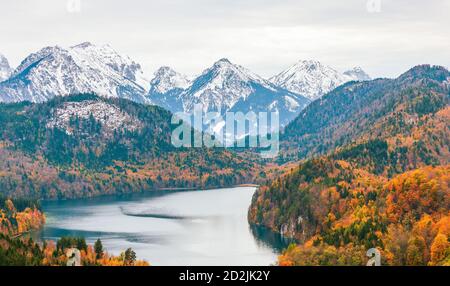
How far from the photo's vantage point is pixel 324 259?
17500 centimetres
